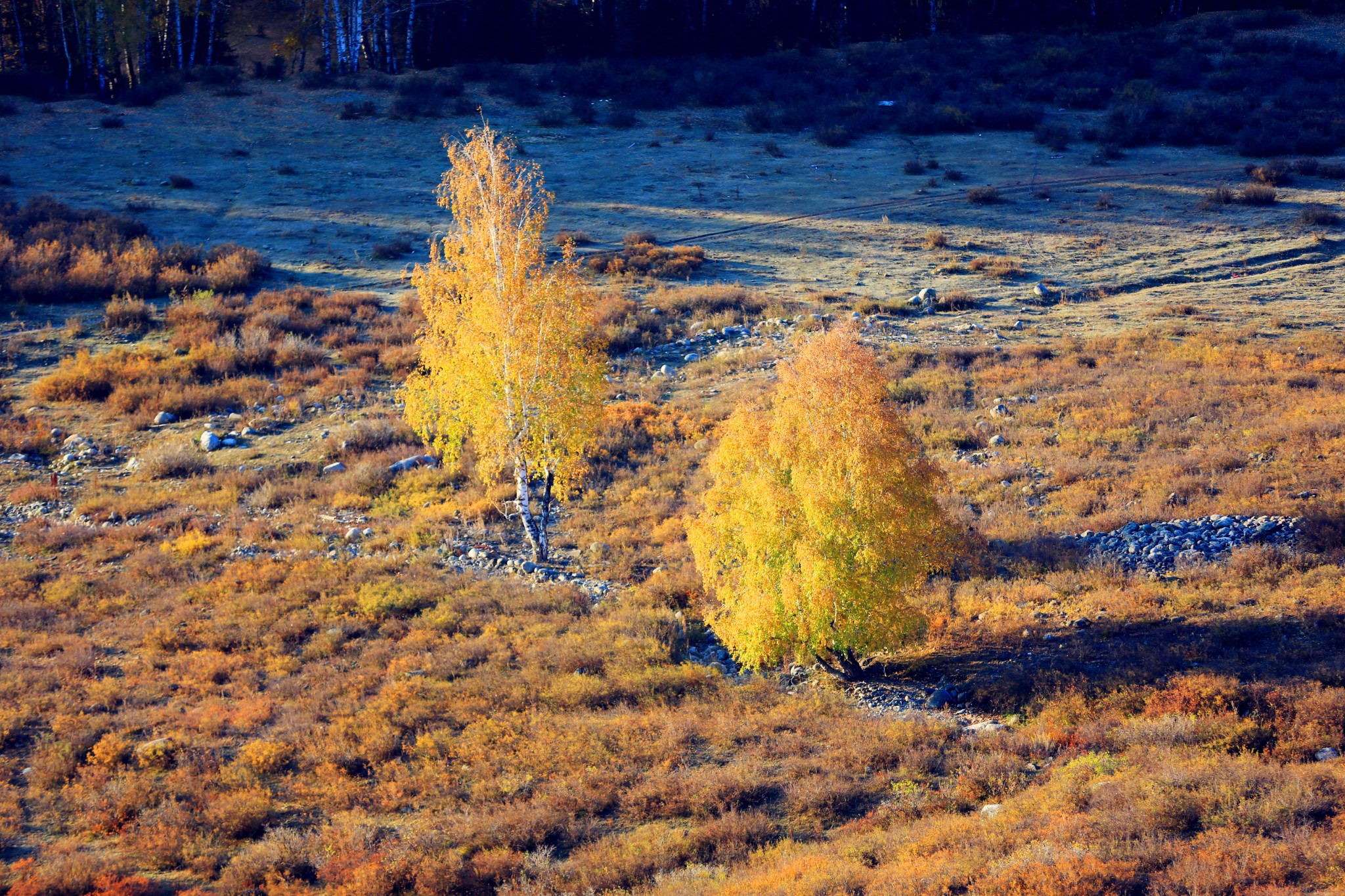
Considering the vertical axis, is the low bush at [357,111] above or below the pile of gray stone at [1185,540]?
above

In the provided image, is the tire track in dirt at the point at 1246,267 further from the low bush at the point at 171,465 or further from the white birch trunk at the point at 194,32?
the white birch trunk at the point at 194,32

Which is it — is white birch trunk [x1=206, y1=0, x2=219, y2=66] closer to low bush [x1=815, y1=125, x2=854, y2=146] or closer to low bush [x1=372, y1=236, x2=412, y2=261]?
low bush [x1=372, y1=236, x2=412, y2=261]

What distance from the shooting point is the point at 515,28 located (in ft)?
186

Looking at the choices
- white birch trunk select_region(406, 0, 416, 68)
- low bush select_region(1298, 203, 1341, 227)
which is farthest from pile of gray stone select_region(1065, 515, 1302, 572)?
white birch trunk select_region(406, 0, 416, 68)

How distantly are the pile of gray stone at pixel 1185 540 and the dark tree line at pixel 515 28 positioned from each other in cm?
4953

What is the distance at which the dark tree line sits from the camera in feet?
170

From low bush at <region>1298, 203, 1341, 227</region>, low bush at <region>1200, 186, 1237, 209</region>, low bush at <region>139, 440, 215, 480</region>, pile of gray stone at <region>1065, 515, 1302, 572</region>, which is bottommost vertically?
pile of gray stone at <region>1065, 515, 1302, 572</region>

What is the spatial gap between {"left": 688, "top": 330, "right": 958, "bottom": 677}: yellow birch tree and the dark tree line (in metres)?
50.2

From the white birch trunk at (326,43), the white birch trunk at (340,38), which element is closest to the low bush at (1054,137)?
the white birch trunk at (340,38)

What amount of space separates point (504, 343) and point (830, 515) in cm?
764

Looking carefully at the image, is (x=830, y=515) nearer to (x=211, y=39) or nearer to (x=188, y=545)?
(x=188, y=545)

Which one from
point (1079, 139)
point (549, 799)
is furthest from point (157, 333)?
point (1079, 139)

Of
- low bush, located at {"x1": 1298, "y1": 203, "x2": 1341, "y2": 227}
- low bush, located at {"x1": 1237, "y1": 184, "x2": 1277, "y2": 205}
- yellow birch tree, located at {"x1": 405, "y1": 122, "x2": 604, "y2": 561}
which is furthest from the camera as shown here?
low bush, located at {"x1": 1237, "y1": 184, "x2": 1277, "y2": 205}

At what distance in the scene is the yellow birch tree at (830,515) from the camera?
37.2 ft
